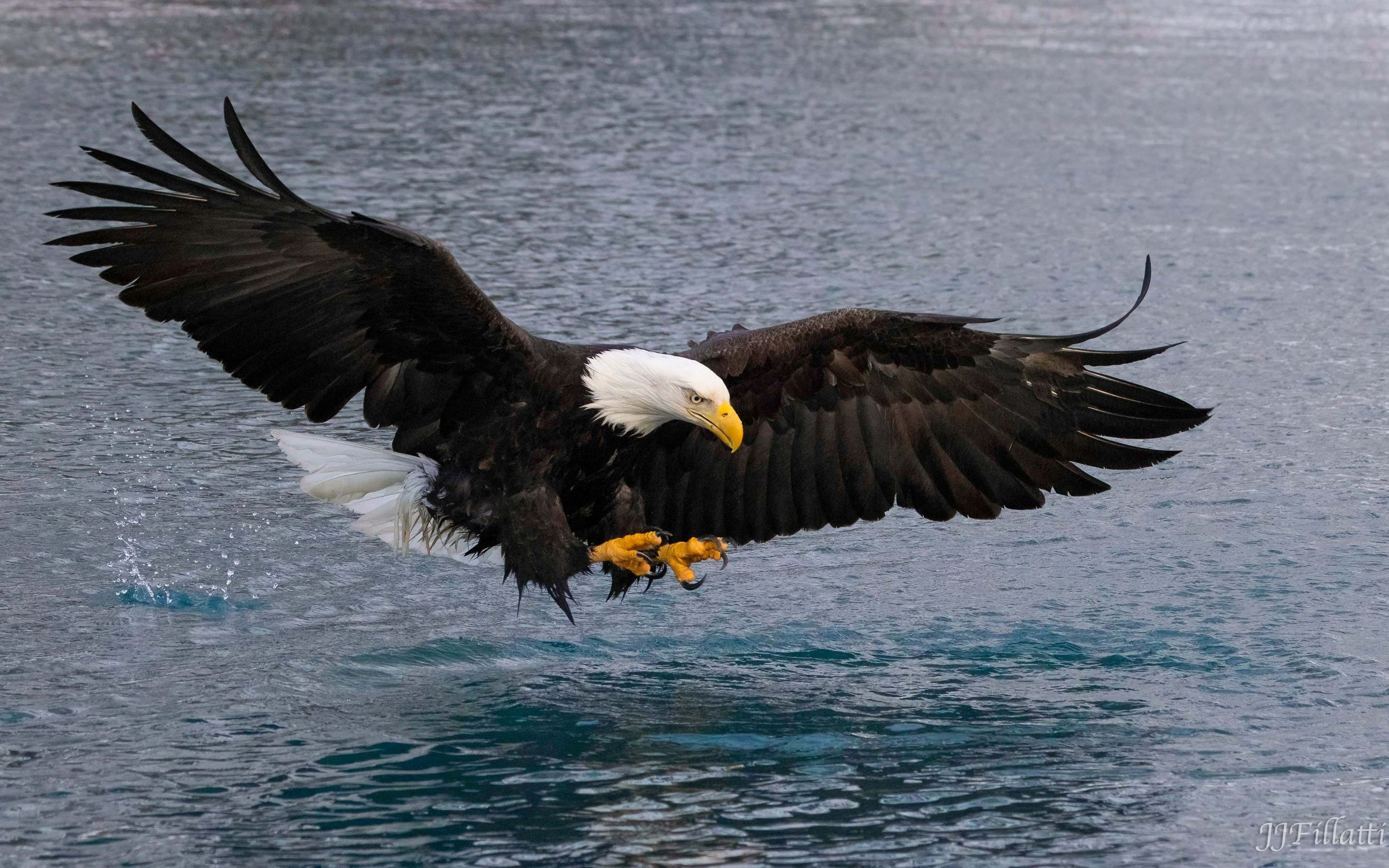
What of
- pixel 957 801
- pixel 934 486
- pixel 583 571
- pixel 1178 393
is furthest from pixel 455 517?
pixel 1178 393

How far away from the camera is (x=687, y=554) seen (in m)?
4.60

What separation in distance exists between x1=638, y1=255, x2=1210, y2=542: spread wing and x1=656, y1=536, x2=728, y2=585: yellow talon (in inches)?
13.7

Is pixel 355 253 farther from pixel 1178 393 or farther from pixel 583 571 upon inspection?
pixel 1178 393

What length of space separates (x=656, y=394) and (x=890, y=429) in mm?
812

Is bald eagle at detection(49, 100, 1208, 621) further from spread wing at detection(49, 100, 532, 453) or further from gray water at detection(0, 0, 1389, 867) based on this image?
gray water at detection(0, 0, 1389, 867)

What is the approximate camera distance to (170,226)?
14.2 ft

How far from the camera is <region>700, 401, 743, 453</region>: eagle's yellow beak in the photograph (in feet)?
14.3

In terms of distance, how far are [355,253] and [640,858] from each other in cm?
165

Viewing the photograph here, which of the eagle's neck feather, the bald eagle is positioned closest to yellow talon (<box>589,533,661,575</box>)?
the bald eagle

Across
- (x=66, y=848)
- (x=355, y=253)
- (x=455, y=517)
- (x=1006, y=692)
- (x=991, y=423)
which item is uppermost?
(x=355, y=253)

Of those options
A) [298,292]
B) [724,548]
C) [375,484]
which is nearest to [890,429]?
[724,548]
